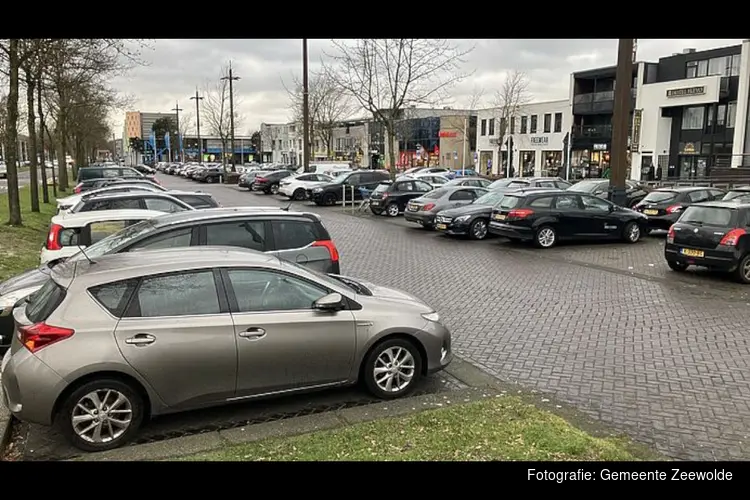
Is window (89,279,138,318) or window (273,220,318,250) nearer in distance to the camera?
window (89,279,138,318)

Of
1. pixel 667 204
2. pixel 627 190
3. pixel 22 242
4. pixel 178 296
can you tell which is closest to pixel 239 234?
pixel 178 296

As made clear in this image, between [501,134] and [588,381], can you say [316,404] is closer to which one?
[588,381]

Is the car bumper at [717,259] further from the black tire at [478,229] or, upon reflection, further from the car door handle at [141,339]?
the car door handle at [141,339]

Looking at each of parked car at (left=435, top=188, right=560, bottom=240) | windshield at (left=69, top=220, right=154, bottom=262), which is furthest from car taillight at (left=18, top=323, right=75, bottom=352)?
parked car at (left=435, top=188, right=560, bottom=240)

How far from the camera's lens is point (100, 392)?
4582 mm

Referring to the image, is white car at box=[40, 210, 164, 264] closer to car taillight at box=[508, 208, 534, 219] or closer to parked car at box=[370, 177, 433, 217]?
car taillight at box=[508, 208, 534, 219]

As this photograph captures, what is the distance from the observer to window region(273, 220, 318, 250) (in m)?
7.89

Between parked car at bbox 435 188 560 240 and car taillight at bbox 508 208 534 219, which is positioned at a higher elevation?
car taillight at bbox 508 208 534 219

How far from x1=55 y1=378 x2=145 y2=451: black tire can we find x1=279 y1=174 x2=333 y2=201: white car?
2707 centimetres

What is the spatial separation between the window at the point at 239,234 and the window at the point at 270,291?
2.48 metres

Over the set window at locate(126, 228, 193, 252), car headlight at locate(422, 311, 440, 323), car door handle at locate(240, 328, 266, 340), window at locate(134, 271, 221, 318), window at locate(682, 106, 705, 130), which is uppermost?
window at locate(682, 106, 705, 130)

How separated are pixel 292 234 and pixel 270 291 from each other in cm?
288

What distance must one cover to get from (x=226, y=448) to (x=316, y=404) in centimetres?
109

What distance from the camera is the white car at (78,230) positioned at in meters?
9.14
